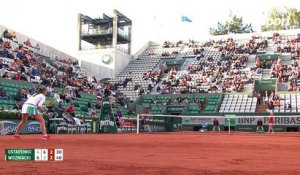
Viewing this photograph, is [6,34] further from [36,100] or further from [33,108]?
[33,108]

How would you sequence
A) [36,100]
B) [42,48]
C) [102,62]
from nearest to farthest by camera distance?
[36,100]
[42,48]
[102,62]

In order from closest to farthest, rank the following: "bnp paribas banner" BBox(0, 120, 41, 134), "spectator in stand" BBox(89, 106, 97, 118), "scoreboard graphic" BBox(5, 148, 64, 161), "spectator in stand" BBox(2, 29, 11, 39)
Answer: "scoreboard graphic" BBox(5, 148, 64, 161), "bnp paribas banner" BBox(0, 120, 41, 134), "spectator in stand" BBox(89, 106, 97, 118), "spectator in stand" BBox(2, 29, 11, 39)

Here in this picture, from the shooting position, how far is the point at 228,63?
48.9m

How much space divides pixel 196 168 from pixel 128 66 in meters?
49.1

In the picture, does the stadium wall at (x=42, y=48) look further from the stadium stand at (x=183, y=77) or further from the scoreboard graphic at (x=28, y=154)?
the scoreboard graphic at (x=28, y=154)

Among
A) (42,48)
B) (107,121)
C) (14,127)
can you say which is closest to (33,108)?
(14,127)

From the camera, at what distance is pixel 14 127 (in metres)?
24.0

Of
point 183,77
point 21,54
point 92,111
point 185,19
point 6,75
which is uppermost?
point 185,19

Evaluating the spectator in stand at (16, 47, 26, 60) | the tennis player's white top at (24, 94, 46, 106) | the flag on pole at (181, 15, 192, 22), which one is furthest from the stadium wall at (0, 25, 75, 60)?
the tennis player's white top at (24, 94, 46, 106)

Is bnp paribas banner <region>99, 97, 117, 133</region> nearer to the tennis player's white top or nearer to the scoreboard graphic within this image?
the tennis player's white top

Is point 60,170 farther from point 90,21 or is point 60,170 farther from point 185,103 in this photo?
point 90,21

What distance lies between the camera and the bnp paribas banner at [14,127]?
905 inches

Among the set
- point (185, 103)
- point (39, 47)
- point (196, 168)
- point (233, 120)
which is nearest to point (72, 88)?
point (39, 47)

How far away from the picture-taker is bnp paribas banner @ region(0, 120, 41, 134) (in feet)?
75.4
